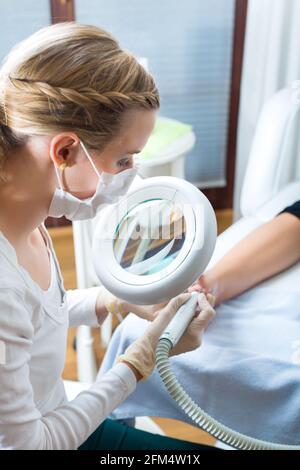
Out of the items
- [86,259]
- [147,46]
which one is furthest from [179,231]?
[147,46]

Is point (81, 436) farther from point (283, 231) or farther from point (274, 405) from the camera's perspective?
point (283, 231)

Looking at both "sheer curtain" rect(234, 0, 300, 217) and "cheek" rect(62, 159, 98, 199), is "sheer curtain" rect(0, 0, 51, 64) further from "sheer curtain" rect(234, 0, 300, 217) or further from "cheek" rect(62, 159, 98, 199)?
"cheek" rect(62, 159, 98, 199)

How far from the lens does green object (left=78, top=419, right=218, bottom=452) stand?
3.20ft

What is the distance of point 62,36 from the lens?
695 mm

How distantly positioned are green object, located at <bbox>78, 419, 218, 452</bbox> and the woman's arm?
0.84ft

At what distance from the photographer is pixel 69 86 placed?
26.8 inches

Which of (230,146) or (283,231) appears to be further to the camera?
(230,146)

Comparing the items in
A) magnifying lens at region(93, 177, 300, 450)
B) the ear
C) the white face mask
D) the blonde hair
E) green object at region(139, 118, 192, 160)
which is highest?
the blonde hair

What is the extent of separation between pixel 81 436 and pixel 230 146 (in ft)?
5.83

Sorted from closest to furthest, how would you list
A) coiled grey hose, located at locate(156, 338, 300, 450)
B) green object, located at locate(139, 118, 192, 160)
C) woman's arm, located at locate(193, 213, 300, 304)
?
coiled grey hose, located at locate(156, 338, 300, 450) < woman's arm, located at locate(193, 213, 300, 304) < green object, located at locate(139, 118, 192, 160)

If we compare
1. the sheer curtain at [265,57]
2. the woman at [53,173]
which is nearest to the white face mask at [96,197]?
the woman at [53,173]

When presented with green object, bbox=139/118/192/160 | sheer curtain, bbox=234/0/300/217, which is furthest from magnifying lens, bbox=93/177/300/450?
sheer curtain, bbox=234/0/300/217

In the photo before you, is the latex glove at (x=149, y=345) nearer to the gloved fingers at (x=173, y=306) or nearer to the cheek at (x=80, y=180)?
the gloved fingers at (x=173, y=306)

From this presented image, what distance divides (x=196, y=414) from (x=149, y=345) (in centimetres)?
12
